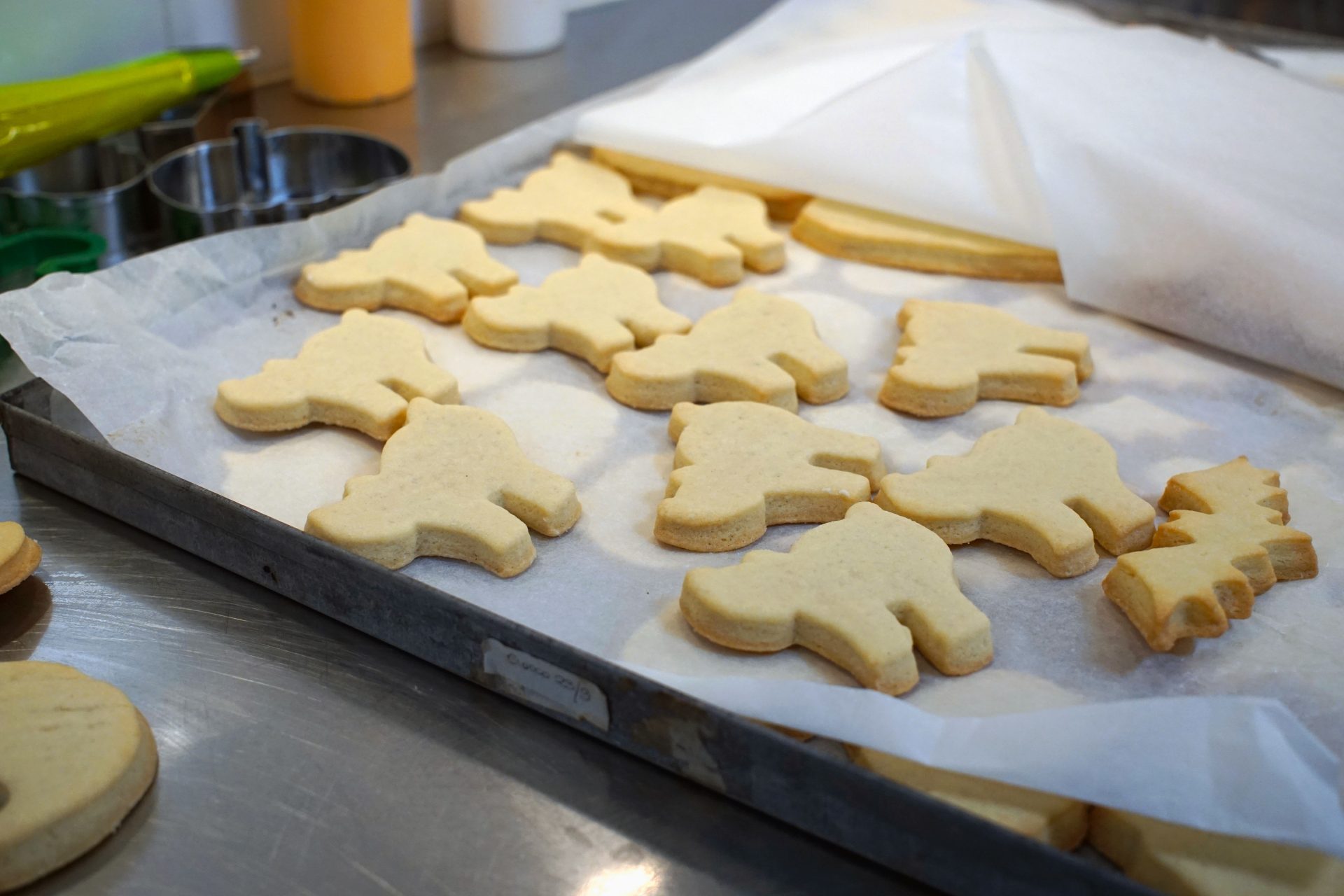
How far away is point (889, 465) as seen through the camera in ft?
4.10

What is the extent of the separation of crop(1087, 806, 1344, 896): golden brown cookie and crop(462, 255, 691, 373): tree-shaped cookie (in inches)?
30.5

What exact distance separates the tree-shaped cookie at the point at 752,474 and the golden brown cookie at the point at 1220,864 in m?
0.42

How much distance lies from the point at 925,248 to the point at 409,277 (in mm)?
690

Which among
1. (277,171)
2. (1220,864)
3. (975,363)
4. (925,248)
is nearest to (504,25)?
(277,171)

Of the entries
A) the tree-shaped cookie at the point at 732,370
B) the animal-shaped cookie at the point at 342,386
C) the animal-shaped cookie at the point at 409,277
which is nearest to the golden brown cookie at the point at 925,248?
the tree-shaped cookie at the point at 732,370

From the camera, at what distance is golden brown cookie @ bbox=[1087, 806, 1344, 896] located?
2.60 feet

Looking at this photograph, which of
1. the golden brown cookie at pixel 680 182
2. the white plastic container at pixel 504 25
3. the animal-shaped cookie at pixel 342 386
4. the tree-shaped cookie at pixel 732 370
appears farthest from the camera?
the white plastic container at pixel 504 25

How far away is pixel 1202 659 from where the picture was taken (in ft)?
3.25

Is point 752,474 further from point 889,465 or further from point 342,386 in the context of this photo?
point 342,386

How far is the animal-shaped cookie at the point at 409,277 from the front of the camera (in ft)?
A: 4.70

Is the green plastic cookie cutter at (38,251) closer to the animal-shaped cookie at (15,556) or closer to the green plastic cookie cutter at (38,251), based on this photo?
the green plastic cookie cutter at (38,251)

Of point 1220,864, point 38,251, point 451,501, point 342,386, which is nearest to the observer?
point 1220,864

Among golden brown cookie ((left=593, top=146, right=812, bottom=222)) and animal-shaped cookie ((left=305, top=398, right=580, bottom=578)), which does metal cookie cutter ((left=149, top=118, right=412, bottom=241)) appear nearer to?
golden brown cookie ((left=593, top=146, right=812, bottom=222))

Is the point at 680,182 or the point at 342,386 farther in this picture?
the point at 680,182
